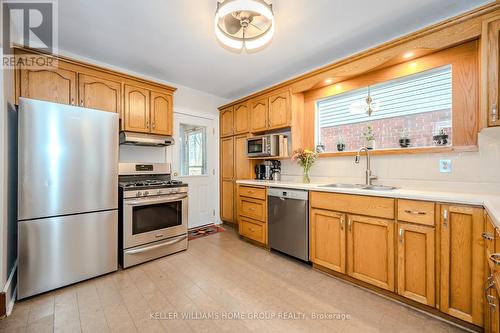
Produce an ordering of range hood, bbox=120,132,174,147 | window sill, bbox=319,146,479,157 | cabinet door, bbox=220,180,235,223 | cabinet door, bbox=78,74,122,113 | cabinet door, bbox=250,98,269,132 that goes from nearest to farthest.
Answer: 1. window sill, bbox=319,146,479,157
2. cabinet door, bbox=78,74,122,113
3. range hood, bbox=120,132,174,147
4. cabinet door, bbox=250,98,269,132
5. cabinet door, bbox=220,180,235,223

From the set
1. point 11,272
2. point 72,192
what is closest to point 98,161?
point 72,192

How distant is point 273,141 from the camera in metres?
3.21

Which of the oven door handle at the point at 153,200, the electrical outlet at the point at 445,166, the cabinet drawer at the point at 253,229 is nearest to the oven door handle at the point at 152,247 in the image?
the oven door handle at the point at 153,200

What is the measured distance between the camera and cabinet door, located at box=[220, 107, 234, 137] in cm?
399

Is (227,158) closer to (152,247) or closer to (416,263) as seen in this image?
(152,247)

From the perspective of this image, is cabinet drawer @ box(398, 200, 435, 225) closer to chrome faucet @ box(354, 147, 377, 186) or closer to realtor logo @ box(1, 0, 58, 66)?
chrome faucet @ box(354, 147, 377, 186)

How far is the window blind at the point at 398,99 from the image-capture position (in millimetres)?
2094

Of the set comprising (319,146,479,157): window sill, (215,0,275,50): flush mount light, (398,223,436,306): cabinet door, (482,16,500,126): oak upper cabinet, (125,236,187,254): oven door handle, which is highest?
(215,0,275,50): flush mount light

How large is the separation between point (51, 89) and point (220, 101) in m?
2.60

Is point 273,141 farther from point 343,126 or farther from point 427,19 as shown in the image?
point 427,19

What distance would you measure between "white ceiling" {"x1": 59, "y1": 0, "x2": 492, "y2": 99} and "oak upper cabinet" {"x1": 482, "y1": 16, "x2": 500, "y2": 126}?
0.42 metres

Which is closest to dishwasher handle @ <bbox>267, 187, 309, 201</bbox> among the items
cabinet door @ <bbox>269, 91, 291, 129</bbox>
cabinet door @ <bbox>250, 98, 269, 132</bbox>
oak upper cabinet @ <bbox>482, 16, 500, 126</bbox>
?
cabinet door @ <bbox>269, 91, 291, 129</bbox>

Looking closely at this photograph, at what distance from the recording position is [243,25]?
1795 millimetres

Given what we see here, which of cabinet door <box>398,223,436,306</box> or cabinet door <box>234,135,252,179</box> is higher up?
cabinet door <box>234,135,252,179</box>
